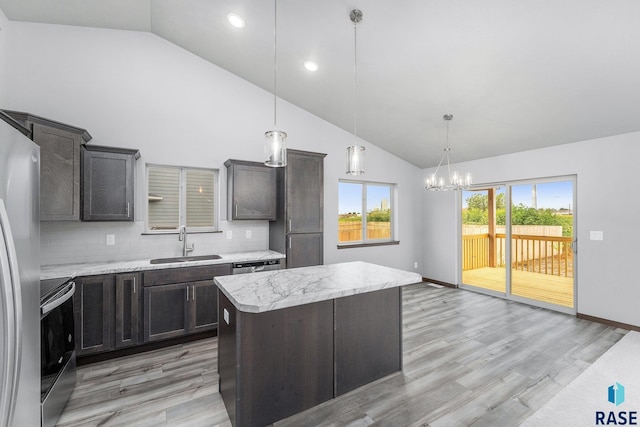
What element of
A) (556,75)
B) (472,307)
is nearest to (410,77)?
(556,75)

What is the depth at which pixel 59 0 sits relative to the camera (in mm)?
2934

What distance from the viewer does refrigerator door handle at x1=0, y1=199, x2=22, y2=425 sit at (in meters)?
1.10

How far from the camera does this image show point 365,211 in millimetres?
5559

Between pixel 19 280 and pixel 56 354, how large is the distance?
124 cm

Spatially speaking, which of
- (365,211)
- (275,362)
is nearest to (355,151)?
(275,362)

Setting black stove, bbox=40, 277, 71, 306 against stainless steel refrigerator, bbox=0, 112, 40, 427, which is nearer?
stainless steel refrigerator, bbox=0, 112, 40, 427

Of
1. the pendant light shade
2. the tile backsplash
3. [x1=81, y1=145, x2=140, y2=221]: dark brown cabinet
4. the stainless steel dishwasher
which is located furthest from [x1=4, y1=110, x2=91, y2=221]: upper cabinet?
the pendant light shade

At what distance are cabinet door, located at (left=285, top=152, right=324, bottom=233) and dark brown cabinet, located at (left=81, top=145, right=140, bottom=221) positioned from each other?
6.09 feet

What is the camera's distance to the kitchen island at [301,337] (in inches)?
74.8

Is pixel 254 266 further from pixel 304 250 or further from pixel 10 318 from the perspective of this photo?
pixel 10 318

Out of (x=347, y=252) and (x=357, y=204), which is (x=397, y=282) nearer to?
(x=347, y=252)

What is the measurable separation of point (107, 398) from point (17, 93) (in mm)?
3271

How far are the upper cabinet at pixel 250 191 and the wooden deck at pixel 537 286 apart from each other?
4.19 meters

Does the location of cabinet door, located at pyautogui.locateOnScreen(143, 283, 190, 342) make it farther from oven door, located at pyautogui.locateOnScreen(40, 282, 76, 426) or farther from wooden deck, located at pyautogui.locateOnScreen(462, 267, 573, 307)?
wooden deck, located at pyautogui.locateOnScreen(462, 267, 573, 307)
